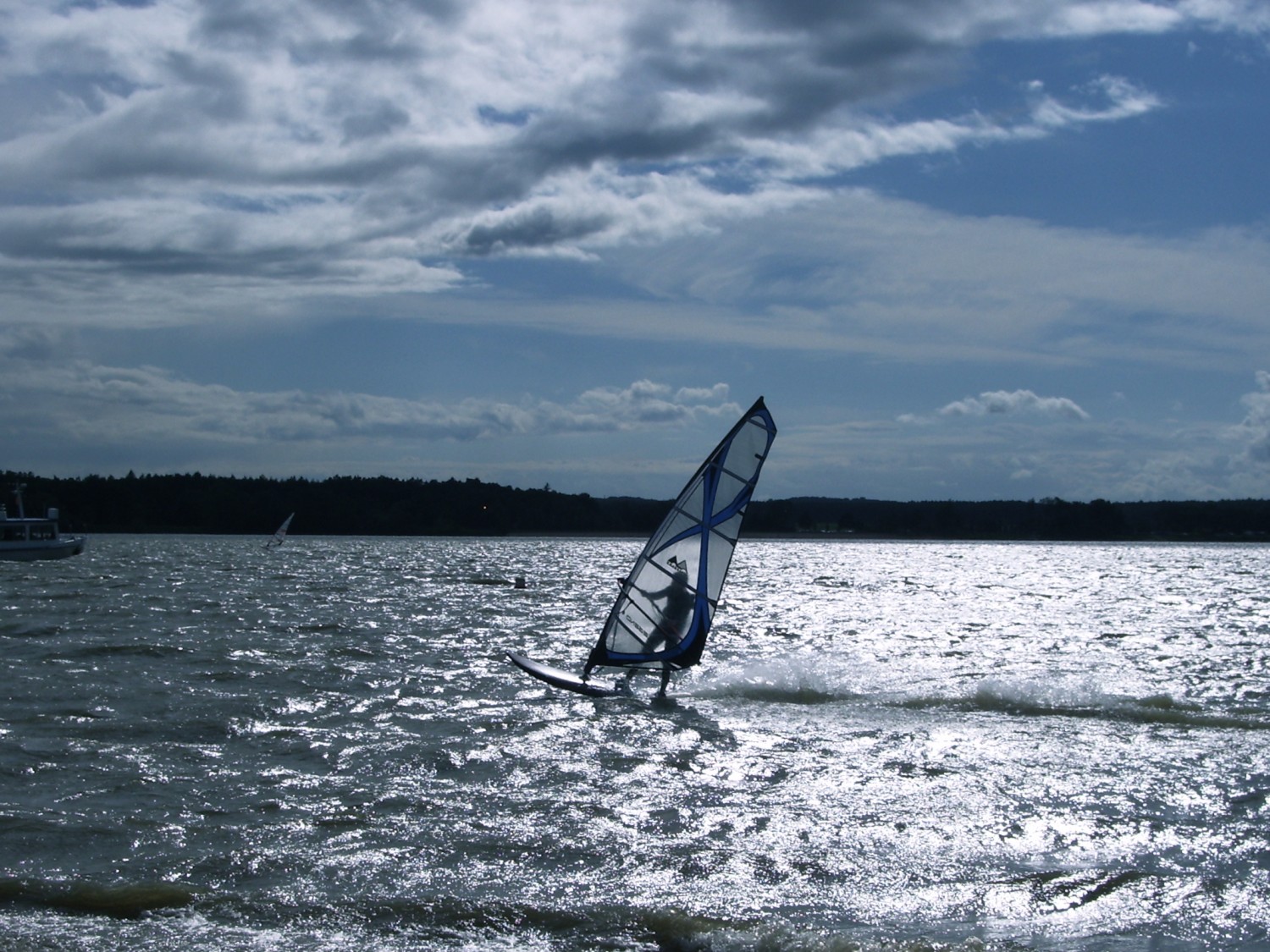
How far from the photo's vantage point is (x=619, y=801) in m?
8.66

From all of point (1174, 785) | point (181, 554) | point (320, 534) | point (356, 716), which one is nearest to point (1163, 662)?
point (1174, 785)

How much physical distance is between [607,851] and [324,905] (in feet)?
6.11

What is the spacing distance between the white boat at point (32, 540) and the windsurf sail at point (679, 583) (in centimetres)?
4808

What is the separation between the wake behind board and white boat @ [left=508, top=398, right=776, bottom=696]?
0.21ft

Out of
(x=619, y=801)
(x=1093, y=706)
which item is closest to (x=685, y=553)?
(x=1093, y=706)

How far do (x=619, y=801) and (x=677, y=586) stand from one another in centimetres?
593

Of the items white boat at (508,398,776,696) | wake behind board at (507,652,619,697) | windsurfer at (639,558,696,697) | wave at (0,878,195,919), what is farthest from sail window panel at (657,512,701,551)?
wave at (0,878,195,919)

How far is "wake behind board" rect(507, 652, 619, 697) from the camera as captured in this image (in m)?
14.0

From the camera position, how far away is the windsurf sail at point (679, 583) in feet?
47.2

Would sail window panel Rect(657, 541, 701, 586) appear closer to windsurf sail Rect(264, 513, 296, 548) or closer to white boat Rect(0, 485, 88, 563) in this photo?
white boat Rect(0, 485, 88, 563)

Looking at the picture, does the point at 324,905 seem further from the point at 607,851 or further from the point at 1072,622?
the point at 1072,622

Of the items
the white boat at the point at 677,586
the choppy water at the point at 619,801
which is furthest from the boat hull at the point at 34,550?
the white boat at the point at 677,586

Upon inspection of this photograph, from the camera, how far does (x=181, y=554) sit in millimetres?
69188

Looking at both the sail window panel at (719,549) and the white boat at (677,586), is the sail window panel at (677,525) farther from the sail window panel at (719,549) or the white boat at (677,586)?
the sail window panel at (719,549)
